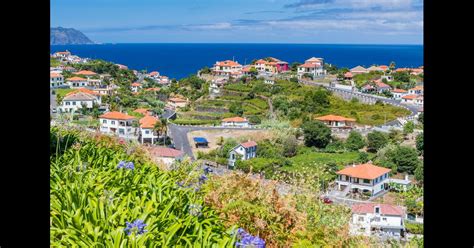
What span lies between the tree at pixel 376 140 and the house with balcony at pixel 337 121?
318cm

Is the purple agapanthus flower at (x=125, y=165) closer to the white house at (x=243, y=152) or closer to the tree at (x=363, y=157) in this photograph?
the white house at (x=243, y=152)

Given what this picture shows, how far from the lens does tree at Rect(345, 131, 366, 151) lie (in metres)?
23.5

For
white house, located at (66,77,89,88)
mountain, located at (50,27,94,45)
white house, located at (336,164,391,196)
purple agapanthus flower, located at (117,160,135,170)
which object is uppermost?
mountain, located at (50,27,94,45)

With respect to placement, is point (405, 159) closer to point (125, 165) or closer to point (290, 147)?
point (290, 147)

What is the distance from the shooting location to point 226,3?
6338cm

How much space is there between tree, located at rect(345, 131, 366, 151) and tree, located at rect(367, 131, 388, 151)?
1.26 feet

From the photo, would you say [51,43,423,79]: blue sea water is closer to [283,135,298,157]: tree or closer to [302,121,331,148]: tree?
[302,121,331,148]: tree

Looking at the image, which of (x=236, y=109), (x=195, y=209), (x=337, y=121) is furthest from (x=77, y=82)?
(x=195, y=209)

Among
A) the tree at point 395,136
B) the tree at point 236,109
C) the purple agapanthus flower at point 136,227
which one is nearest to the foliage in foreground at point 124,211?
the purple agapanthus flower at point 136,227

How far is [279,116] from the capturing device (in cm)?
2916

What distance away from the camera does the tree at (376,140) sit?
22.6 metres

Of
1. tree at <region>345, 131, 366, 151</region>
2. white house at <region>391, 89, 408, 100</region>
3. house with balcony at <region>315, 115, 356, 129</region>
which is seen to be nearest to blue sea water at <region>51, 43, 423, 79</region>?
white house at <region>391, 89, 408, 100</region>
